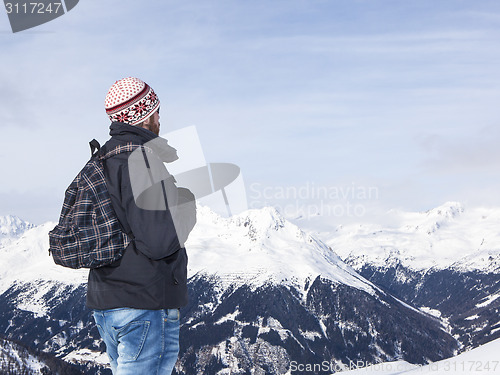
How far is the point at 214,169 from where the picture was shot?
5180 millimetres

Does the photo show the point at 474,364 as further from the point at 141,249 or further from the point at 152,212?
the point at 152,212

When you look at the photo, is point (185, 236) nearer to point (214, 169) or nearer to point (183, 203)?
point (183, 203)

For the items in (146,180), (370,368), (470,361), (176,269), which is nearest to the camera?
(146,180)

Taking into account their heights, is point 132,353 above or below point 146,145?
below

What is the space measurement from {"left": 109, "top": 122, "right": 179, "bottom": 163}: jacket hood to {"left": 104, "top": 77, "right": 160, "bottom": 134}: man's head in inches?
4.7

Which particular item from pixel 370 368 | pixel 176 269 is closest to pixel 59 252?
pixel 176 269

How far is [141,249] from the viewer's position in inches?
182

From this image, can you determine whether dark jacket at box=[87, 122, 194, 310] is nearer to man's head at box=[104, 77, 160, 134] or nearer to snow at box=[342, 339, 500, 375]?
man's head at box=[104, 77, 160, 134]

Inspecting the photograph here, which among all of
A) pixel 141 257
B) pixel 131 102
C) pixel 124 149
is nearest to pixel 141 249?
pixel 141 257

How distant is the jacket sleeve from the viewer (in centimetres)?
450

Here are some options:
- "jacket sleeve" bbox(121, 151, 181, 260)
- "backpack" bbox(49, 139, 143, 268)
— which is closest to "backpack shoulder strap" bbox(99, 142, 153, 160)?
"backpack" bbox(49, 139, 143, 268)

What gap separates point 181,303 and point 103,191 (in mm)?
1281

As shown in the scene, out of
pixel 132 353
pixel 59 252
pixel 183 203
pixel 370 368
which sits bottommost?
pixel 370 368

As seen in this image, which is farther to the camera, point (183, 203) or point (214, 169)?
point (214, 169)
